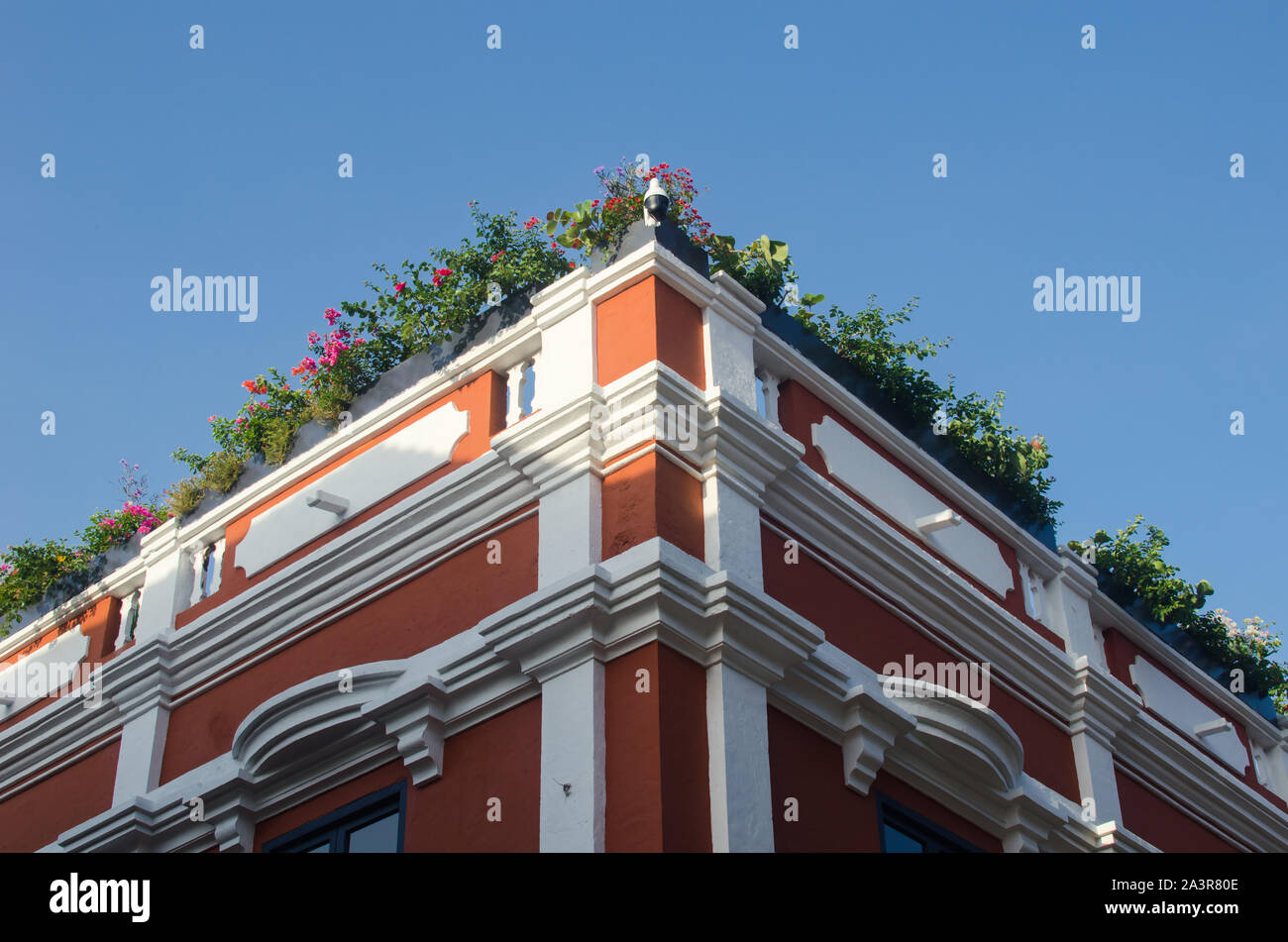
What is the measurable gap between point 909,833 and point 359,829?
328 centimetres

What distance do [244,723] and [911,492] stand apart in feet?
15.8

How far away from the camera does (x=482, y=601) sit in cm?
964

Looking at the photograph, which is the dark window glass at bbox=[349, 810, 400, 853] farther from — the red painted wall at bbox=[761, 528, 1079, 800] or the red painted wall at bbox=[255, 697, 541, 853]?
the red painted wall at bbox=[761, 528, 1079, 800]

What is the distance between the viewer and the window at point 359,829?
9.34m

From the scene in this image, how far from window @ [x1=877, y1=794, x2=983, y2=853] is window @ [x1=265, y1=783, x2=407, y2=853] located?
2782 mm

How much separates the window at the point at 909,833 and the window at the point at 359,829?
2.78 meters

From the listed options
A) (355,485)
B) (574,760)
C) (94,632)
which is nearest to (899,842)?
(574,760)

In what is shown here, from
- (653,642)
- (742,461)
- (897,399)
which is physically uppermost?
(897,399)

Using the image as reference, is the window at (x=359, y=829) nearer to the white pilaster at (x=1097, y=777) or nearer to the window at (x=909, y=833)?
the window at (x=909, y=833)

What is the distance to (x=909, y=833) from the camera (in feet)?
31.8

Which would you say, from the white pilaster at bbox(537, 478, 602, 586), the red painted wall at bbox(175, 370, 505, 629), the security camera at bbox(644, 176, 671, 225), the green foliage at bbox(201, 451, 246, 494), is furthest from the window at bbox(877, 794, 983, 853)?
the green foliage at bbox(201, 451, 246, 494)
